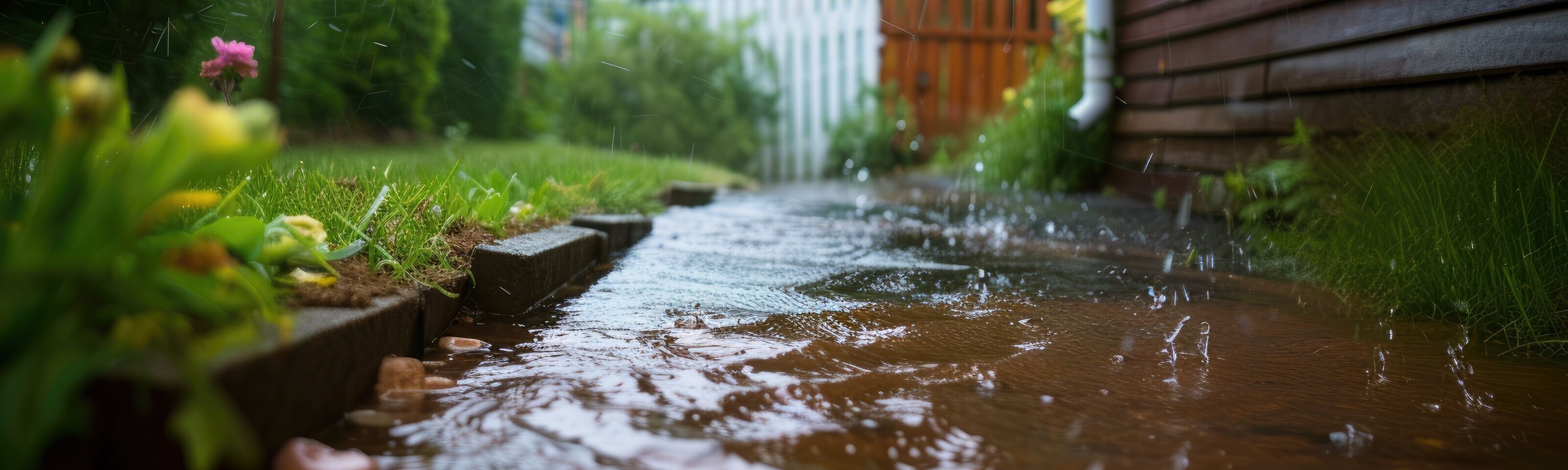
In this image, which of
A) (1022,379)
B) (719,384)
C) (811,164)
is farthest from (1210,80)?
(811,164)

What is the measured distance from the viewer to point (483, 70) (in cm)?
831

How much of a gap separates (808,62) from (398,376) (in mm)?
9773

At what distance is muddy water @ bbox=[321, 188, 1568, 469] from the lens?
1093 mm

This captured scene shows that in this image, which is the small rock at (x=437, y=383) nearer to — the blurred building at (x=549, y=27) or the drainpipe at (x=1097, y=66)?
the drainpipe at (x=1097, y=66)

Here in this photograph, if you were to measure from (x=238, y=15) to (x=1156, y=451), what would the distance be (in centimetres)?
337

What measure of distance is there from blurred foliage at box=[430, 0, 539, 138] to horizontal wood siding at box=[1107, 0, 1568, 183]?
5.31 metres

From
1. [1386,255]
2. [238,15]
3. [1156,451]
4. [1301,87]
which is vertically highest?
[238,15]

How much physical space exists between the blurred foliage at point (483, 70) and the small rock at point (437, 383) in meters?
6.23

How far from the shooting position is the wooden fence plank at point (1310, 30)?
2.51 meters

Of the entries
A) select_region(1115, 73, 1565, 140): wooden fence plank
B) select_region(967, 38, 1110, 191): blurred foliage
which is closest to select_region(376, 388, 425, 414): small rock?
select_region(1115, 73, 1565, 140): wooden fence plank

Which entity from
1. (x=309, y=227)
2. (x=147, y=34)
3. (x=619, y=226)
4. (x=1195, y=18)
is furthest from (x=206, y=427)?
(x=1195, y=18)

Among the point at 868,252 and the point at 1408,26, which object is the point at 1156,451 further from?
the point at 1408,26

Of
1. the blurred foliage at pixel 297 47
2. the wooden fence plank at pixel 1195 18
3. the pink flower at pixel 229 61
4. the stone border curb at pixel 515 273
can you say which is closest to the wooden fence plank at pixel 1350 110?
the wooden fence plank at pixel 1195 18

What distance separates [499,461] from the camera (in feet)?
3.35
